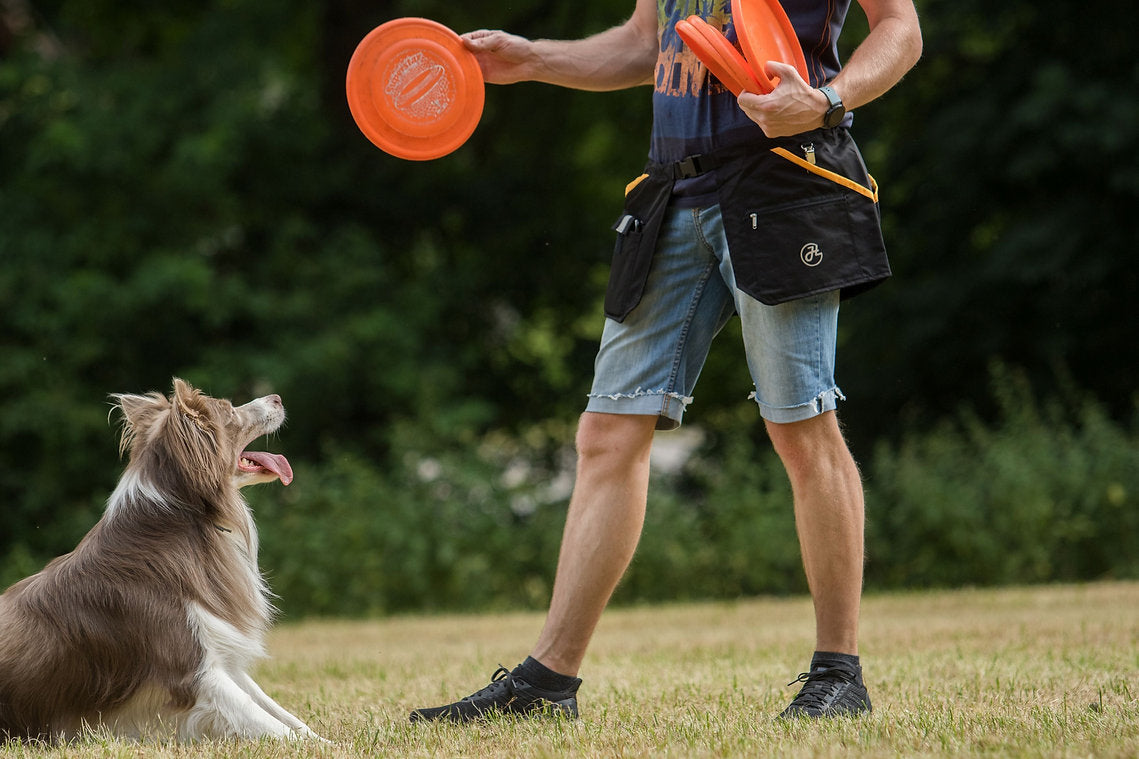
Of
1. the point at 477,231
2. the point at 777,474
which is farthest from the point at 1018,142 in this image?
the point at 477,231

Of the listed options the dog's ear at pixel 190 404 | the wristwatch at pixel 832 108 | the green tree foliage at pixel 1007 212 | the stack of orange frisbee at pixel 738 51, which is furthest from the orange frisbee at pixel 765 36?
the green tree foliage at pixel 1007 212

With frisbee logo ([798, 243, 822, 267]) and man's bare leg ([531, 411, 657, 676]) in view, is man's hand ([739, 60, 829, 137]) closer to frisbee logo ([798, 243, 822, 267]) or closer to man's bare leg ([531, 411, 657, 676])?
frisbee logo ([798, 243, 822, 267])

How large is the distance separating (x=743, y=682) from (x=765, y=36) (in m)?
2.30

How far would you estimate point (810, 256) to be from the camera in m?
3.38

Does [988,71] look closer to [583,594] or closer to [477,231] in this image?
[477,231]

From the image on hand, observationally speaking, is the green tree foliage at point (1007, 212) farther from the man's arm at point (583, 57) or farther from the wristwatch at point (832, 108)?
the wristwatch at point (832, 108)

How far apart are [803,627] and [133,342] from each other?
6819mm

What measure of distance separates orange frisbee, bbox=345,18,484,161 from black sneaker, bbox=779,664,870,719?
1.95m

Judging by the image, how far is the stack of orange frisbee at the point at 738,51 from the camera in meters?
3.23

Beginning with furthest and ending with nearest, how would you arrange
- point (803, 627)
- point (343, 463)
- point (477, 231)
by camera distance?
point (477, 231) < point (343, 463) < point (803, 627)

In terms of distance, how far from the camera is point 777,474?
9945mm

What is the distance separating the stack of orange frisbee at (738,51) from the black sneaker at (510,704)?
177 centimetres

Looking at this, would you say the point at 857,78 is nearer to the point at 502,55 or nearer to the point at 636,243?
the point at 636,243

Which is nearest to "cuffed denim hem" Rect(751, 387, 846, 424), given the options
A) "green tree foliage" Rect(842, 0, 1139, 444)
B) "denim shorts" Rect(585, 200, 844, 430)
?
"denim shorts" Rect(585, 200, 844, 430)
